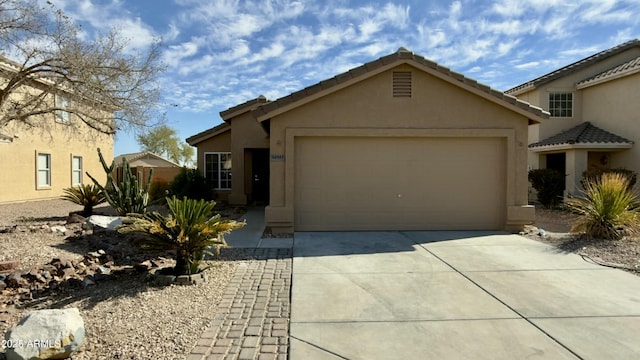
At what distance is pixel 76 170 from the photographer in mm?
22250

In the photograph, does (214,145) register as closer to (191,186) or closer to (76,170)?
(191,186)

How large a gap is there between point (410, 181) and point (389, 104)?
2075mm

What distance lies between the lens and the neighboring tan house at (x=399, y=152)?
33.1 feet

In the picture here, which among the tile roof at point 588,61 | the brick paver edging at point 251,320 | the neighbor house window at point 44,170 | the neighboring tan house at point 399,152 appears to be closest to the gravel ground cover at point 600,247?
the neighboring tan house at point 399,152

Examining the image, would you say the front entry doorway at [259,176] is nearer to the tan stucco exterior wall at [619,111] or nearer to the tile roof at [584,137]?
the tile roof at [584,137]

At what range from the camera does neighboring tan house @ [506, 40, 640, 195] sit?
1656 cm

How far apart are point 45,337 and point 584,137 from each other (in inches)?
771

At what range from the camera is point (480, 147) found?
34.7 feet

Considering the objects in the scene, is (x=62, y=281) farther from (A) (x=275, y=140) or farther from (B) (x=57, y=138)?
(B) (x=57, y=138)

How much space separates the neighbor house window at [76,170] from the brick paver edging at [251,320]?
62.3 feet

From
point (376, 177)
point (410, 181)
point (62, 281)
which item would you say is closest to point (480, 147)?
point (410, 181)

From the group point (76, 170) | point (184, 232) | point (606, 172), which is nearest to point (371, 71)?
point (184, 232)

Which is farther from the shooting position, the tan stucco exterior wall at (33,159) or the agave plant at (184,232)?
the tan stucco exterior wall at (33,159)

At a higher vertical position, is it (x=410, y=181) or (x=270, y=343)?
(x=410, y=181)
